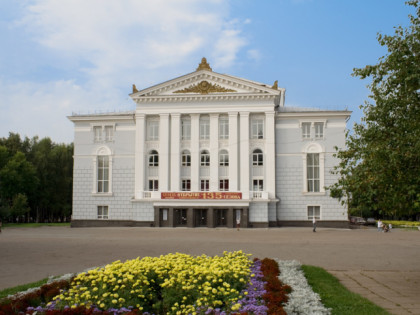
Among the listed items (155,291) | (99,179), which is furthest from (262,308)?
(99,179)

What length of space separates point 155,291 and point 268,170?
37.3 metres

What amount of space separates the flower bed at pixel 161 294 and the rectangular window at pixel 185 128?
38.0 meters

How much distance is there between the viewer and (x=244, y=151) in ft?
148

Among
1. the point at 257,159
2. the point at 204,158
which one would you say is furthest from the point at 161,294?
the point at 204,158

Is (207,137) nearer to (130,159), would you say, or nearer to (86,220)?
(130,159)

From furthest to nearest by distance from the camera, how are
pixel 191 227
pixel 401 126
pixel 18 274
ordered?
pixel 191 227 < pixel 18 274 < pixel 401 126

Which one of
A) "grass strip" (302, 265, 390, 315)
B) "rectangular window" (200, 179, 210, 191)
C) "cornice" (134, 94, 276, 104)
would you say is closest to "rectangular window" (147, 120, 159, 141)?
"cornice" (134, 94, 276, 104)

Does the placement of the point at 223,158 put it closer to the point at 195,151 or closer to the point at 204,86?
the point at 195,151

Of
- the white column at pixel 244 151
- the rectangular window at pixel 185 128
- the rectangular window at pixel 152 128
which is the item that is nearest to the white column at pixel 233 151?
the white column at pixel 244 151

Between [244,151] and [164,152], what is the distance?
8.48 m

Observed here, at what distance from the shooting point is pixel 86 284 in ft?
27.3

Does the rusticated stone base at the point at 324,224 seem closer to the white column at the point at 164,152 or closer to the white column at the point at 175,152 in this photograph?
the white column at the point at 175,152

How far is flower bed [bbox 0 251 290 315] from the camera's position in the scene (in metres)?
7.06

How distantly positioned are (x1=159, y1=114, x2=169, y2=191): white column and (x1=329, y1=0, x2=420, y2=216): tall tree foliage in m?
34.1
